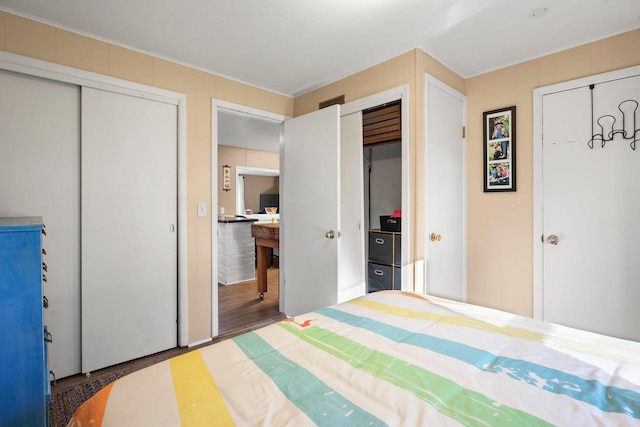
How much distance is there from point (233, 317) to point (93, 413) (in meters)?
2.72

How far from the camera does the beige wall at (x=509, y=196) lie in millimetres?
2438

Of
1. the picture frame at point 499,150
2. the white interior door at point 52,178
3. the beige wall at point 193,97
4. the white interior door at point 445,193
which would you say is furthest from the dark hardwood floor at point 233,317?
the picture frame at point 499,150

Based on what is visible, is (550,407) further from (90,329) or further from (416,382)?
(90,329)

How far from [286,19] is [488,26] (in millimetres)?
1329

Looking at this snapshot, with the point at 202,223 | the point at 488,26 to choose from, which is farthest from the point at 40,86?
the point at 488,26

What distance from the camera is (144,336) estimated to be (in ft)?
8.09

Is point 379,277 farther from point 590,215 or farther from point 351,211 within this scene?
point 590,215

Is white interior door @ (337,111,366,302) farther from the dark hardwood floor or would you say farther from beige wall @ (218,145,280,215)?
beige wall @ (218,145,280,215)

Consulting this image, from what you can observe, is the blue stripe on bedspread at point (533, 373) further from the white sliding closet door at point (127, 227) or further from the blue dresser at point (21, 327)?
the white sliding closet door at point (127, 227)

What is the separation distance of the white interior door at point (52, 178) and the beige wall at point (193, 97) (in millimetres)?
280

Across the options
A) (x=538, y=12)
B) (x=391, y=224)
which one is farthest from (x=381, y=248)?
A: (x=538, y=12)

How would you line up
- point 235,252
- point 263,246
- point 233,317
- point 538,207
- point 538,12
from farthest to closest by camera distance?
point 235,252 → point 263,246 → point 233,317 → point 538,207 → point 538,12

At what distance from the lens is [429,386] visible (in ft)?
2.79

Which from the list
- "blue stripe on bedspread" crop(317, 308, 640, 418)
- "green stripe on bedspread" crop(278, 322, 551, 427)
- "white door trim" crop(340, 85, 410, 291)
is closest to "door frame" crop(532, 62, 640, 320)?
"white door trim" crop(340, 85, 410, 291)
